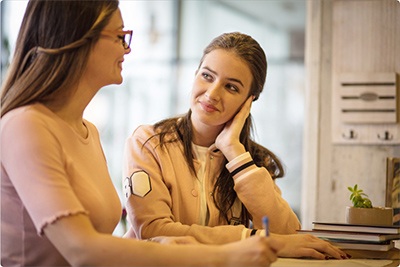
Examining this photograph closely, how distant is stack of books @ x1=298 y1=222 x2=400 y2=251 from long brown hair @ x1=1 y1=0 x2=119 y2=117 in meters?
0.99

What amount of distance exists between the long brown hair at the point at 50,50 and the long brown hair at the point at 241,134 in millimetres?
726

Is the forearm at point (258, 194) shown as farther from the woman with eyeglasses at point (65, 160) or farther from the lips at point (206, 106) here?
the woman with eyeglasses at point (65, 160)

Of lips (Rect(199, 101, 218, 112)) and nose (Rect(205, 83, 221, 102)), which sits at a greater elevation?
nose (Rect(205, 83, 221, 102))

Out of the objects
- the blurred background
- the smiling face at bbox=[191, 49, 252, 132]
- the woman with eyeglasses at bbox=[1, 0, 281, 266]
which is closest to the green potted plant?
the smiling face at bbox=[191, 49, 252, 132]

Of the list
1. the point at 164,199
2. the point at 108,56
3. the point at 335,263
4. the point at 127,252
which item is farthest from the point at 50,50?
the point at 335,263

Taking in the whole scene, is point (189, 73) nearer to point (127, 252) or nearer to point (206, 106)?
point (206, 106)

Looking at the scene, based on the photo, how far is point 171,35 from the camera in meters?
7.07

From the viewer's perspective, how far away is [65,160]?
1513 mm

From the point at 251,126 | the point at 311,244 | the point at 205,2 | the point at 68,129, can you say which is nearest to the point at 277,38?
the point at 205,2

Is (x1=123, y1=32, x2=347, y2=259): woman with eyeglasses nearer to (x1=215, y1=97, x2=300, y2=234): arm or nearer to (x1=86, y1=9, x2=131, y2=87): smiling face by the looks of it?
(x1=215, y1=97, x2=300, y2=234): arm

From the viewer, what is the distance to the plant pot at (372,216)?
7.23ft

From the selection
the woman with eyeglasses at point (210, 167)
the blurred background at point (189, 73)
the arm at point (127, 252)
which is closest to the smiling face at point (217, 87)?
the woman with eyeglasses at point (210, 167)

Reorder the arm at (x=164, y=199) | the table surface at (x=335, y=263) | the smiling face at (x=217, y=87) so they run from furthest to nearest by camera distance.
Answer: the smiling face at (x=217, y=87), the arm at (x=164, y=199), the table surface at (x=335, y=263)

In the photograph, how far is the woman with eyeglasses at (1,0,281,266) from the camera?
137 cm
